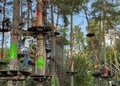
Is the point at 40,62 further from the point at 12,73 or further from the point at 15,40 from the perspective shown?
the point at 12,73

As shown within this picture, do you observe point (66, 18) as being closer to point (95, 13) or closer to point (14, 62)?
point (95, 13)

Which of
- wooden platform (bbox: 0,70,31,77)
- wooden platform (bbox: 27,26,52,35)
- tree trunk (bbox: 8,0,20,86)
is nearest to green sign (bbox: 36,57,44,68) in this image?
wooden platform (bbox: 27,26,52,35)

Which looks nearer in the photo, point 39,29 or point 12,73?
point 12,73

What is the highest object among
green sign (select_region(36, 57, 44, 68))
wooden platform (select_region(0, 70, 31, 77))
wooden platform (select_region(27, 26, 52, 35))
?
wooden platform (select_region(27, 26, 52, 35))

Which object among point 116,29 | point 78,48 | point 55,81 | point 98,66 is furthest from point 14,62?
point 78,48

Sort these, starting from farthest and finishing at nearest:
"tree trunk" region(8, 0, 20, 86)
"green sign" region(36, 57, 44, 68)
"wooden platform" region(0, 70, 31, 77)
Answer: "green sign" region(36, 57, 44, 68) → "tree trunk" region(8, 0, 20, 86) → "wooden platform" region(0, 70, 31, 77)

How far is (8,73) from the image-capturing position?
26.2ft

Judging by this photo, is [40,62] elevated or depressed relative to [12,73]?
elevated

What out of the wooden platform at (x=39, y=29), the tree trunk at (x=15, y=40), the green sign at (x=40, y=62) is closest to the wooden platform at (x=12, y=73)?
the tree trunk at (x=15, y=40)

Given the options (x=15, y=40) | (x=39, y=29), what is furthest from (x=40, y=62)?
(x=15, y=40)

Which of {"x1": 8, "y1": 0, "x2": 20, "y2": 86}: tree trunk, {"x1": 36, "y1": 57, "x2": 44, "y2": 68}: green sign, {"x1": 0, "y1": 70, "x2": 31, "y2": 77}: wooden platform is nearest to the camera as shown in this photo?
{"x1": 0, "y1": 70, "x2": 31, "y2": 77}: wooden platform

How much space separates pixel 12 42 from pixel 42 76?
168 cm

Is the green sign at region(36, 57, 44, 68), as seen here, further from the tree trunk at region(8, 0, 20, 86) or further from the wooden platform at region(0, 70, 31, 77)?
the wooden platform at region(0, 70, 31, 77)

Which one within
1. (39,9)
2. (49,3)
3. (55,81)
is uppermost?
(49,3)
